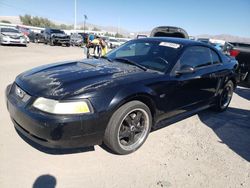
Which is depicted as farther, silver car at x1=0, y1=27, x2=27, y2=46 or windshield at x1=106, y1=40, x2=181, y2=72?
silver car at x1=0, y1=27, x2=27, y2=46

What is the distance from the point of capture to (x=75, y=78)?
295cm

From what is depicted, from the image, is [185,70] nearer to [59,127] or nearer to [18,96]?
[59,127]

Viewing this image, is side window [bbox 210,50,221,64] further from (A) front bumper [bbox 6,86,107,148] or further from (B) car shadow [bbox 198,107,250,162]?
(A) front bumper [bbox 6,86,107,148]

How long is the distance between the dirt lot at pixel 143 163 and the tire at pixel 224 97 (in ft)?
3.83

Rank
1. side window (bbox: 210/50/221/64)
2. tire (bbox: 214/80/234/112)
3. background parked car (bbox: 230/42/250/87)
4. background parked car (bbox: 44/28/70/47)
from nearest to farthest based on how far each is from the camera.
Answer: side window (bbox: 210/50/221/64), tire (bbox: 214/80/234/112), background parked car (bbox: 230/42/250/87), background parked car (bbox: 44/28/70/47)

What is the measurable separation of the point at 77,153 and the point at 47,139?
0.63 metres

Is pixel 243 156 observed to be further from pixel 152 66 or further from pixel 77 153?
pixel 77 153

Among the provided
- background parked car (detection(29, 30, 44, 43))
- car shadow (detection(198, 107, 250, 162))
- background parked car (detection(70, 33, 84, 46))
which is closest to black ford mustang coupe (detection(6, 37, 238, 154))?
car shadow (detection(198, 107, 250, 162))

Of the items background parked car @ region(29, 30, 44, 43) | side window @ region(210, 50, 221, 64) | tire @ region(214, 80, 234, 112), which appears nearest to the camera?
side window @ region(210, 50, 221, 64)

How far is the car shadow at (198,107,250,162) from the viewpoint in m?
3.69

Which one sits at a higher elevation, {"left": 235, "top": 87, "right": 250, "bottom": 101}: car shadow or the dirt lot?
the dirt lot

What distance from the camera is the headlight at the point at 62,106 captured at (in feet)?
8.26

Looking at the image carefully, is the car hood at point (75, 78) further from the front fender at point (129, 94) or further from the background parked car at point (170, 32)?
the background parked car at point (170, 32)

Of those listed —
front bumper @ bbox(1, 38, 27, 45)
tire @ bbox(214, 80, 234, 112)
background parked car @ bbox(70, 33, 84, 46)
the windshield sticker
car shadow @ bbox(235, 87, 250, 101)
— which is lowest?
background parked car @ bbox(70, 33, 84, 46)
